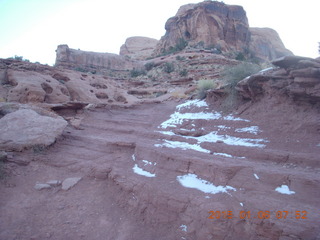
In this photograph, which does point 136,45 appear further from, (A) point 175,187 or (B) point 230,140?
(A) point 175,187

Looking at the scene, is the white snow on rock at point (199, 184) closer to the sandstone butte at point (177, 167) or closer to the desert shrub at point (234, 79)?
the sandstone butte at point (177, 167)

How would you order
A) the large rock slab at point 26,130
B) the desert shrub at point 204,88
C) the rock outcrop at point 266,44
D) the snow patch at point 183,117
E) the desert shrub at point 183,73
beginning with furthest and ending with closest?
the rock outcrop at point 266,44
the desert shrub at point 183,73
the desert shrub at point 204,88
the snow patch at point 183,117
the large rock slab at point 26,130

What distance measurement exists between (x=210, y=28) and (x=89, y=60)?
67.8 feet

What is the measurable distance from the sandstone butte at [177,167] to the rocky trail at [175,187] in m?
0.02

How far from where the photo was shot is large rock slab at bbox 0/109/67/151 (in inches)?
242

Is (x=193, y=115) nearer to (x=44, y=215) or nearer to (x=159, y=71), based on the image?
(x=44, y=215)

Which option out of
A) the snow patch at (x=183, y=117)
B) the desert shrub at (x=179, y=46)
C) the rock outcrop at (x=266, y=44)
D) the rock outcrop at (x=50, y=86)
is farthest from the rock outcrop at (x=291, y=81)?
the rock outcrop at (x=266, y=44)

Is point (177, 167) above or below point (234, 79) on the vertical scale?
below

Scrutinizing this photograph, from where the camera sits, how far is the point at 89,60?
1219 inches

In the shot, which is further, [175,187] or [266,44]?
[266,44]

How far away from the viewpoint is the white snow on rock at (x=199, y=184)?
402 cm

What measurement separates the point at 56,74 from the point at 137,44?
169ft
